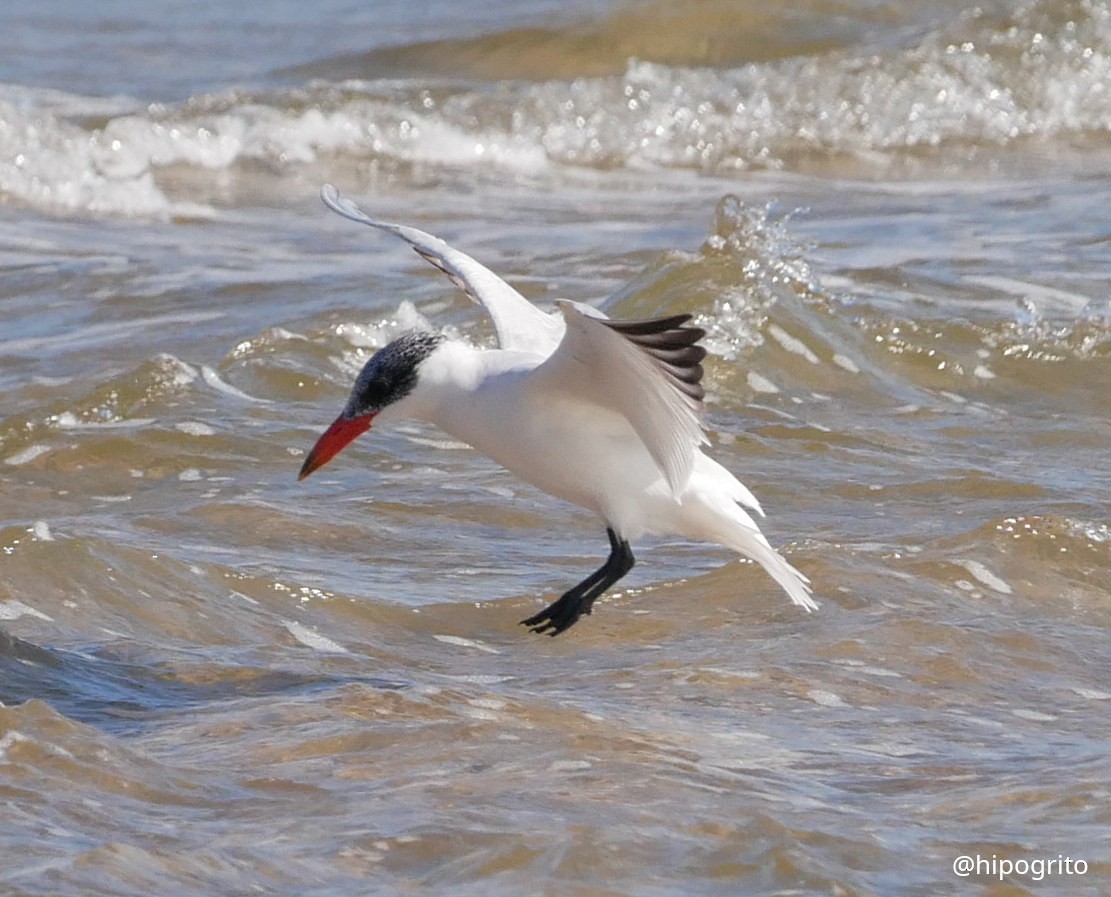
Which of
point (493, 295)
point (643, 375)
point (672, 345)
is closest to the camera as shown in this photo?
point (672, 345)

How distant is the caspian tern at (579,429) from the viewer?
4992mm

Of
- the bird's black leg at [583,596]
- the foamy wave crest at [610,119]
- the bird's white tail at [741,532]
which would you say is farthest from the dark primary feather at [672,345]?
the foamy wave crest at [610,119]

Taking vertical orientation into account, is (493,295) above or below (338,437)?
above

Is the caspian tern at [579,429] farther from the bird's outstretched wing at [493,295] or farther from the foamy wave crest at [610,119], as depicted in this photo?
the foamy wave crest at [610,119]

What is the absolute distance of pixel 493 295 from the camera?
595cm

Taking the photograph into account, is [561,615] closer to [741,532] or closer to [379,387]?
[741,532]

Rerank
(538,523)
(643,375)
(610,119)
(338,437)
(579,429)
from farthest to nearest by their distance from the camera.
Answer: (610,119), (538,523), (338,437), (579,429), (643,375)

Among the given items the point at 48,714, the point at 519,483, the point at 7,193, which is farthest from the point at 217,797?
the point at 7,193

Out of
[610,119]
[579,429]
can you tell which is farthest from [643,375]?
[610,119]

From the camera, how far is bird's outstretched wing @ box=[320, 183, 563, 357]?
5801 mm

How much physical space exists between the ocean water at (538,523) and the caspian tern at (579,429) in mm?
325

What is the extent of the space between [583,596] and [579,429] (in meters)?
0.54

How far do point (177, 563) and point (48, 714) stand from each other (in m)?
1.50

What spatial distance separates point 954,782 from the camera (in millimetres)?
4348
